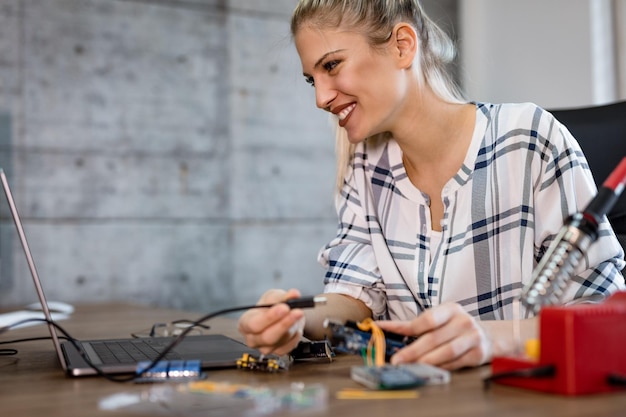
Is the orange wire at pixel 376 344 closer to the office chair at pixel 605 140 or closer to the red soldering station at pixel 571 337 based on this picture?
the red soldering station at pixel 571 337

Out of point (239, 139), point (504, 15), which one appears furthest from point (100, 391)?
point (504, 15)

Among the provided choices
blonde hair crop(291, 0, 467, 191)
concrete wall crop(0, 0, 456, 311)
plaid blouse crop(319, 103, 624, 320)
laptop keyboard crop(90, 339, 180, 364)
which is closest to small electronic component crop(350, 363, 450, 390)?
laptop keyboard crop(90, 339, 180, 364)

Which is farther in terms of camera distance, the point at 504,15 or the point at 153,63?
the point at 504,15

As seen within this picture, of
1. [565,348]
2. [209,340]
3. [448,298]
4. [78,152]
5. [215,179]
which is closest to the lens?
[565,348]

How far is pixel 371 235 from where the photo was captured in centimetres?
170

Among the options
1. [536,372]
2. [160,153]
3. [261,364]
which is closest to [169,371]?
[261,364]

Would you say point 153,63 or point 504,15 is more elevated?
point 504,15

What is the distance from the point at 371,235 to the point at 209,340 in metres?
0.47

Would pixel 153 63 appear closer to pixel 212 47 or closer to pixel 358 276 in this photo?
pixel 212 47

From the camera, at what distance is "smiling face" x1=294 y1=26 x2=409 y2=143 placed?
62.4 inches

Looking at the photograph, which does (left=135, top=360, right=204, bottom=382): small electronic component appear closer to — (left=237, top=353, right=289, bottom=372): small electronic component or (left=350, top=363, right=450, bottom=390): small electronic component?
(left=237, top=353, right=289, bottom=372): small electronic component

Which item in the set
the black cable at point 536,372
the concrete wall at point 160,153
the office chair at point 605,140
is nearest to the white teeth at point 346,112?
the office chair at point 605,140

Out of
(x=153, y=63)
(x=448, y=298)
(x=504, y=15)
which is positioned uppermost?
(x=504, y=15)

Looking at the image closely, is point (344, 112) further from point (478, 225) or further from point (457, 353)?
point (457, 353)
